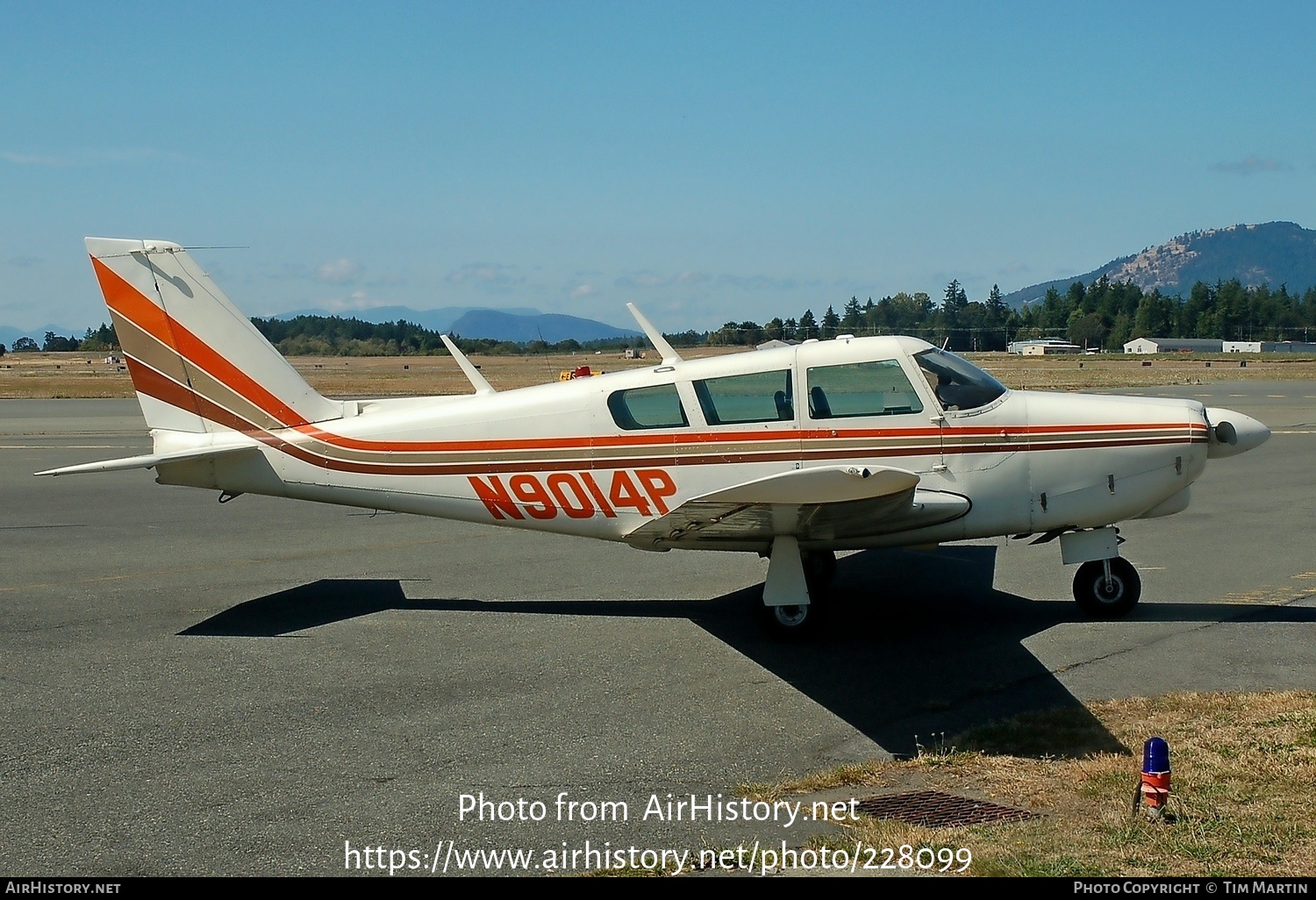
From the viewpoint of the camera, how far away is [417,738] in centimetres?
680

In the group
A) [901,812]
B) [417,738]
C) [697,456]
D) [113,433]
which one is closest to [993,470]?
[697,456]

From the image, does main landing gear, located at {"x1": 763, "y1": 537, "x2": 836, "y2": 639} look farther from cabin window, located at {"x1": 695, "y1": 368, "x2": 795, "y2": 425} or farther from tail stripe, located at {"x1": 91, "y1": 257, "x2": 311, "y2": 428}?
tail stripe, located at {"x1": 91, "y1": 257, "x2": 311, "y2": 428}

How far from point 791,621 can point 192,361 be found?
5874 millimetres

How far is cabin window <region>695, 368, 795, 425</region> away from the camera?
9180 mm

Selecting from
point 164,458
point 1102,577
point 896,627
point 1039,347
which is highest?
point 1039,347

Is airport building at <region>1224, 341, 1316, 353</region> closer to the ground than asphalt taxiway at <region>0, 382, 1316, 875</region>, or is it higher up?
higher up

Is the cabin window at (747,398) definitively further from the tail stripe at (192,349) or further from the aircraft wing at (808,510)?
the tail stripe at (192,349)

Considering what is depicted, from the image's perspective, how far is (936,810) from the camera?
5.54m

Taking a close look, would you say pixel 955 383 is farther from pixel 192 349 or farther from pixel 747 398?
pixel 192 349

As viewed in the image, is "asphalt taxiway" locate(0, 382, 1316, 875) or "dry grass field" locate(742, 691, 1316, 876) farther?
"asphalt taxiway" locate(0, 382, 1316, 875)

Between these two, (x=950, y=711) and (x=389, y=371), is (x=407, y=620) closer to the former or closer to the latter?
(x=950, y=711)

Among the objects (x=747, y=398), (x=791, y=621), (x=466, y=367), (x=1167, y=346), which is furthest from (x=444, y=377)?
(x=1167, y=346)

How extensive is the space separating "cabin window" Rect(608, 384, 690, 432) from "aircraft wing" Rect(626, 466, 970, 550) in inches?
38.2

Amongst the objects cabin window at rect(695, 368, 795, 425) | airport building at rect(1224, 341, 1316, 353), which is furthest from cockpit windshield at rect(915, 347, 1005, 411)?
airport building at rect(1224, 341, 1316, 353)
